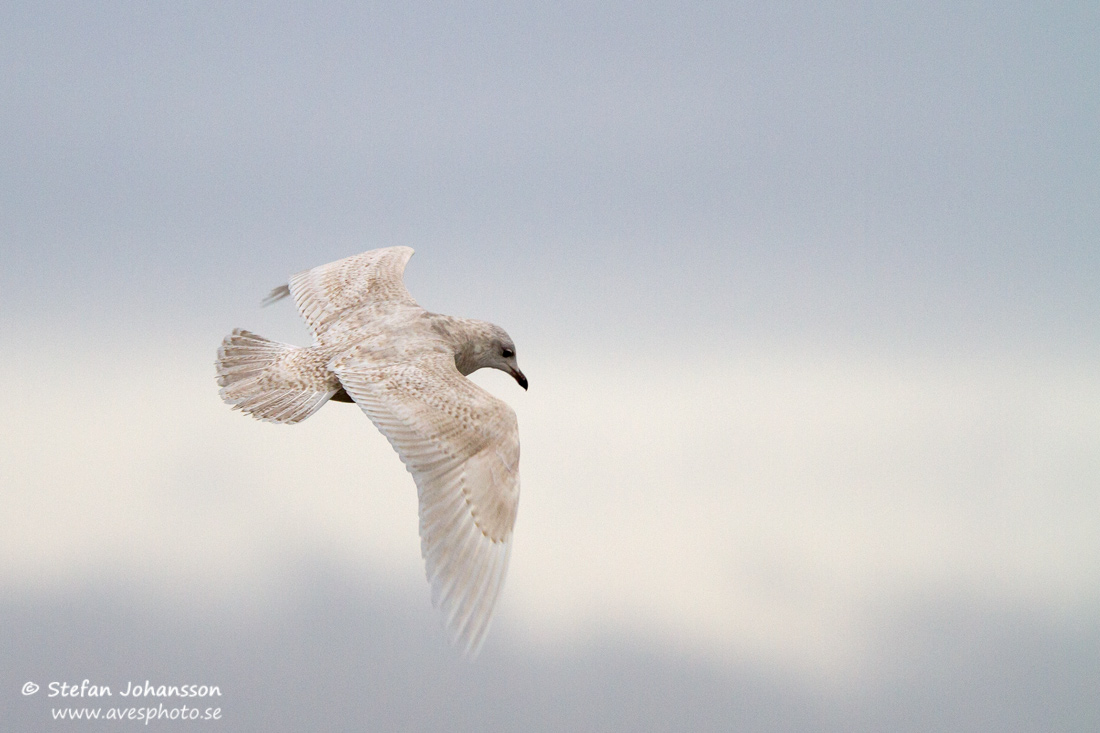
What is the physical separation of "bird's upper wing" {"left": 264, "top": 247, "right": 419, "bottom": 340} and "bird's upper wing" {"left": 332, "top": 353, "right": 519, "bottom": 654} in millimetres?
1841

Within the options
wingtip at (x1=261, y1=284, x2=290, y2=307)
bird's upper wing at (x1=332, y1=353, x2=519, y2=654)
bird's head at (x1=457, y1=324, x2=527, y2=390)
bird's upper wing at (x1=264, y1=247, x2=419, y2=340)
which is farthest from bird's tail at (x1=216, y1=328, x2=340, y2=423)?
wingtip at (x1=261, y1=284, x2=290, y2=307)

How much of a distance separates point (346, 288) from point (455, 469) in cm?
394

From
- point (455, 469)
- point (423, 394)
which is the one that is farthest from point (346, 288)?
point (455, 469)

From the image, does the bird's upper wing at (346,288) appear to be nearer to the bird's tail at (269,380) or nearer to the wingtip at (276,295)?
the wingtip at (276,295)

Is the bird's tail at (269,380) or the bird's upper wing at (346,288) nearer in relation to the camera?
the bird's tail at (269,380)

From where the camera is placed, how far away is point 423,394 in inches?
305

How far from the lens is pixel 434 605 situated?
6.41 metres

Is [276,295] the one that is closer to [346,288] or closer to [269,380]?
[346,288]

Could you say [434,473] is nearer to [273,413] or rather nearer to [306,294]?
[273,413]

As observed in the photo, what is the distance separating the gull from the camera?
6.71 m

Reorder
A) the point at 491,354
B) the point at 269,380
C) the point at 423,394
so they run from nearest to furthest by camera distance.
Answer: the point at 423,394 < the point at 269,380 < the point at 491,354

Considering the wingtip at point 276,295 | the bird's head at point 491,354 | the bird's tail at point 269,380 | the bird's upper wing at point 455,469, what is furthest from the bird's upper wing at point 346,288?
the bird's upper wing at point 455,469

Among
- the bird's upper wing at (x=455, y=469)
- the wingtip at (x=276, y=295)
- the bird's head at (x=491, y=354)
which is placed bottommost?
the bird's upper wing at (x=455, y=469)

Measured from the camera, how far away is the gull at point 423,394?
6.71 m
